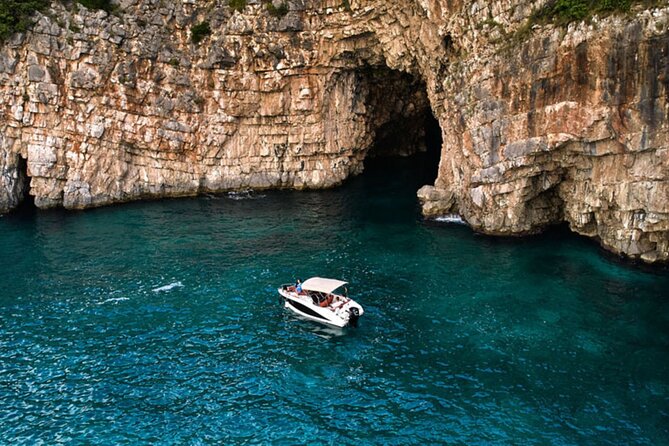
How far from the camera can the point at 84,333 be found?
3875cm

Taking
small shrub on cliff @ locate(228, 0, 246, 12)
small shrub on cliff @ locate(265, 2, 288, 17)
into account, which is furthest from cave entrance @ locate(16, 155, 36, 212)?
small shrub on cliff @ locate(265, 2, 288, 17)

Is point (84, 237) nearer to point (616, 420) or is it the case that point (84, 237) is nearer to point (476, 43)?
point (476, 43)

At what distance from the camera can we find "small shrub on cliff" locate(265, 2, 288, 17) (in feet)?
217

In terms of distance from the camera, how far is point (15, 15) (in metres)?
63.2

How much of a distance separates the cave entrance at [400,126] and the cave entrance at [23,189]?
1608 inches

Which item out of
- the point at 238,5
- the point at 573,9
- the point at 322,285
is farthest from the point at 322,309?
the point at 238,5

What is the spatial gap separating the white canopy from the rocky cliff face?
18.1 metres

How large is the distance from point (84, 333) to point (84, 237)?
20399 millimetres

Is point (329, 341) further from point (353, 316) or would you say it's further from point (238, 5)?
point (238, 5)

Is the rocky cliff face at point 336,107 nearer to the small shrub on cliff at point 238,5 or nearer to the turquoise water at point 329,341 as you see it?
the small shrub on cliff at point 238,5

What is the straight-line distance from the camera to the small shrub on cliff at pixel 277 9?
217ft

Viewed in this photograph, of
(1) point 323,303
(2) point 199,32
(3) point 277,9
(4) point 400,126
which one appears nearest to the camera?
(1) point 323,303

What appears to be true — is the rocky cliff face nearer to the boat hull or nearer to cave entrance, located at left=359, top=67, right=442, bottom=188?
cave entrance, located at left=359, top=67, right=442, bottom=188

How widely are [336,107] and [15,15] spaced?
3632 centimetres
